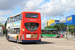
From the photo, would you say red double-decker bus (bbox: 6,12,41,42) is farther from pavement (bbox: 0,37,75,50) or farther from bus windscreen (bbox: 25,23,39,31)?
pavement (bbox: 0,37,75,50)

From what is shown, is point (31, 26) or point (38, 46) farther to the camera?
point (31, 26)

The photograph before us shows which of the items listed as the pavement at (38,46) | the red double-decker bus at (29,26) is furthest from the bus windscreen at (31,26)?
the pavement at (38,46)

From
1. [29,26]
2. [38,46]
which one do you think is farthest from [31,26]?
[38,46]

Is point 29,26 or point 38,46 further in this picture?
point 29,26

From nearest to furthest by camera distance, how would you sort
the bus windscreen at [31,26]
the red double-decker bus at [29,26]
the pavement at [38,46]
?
1. the pavement at [38,46]
2. the red double-decker bus at [29,26]
3. the bus windscreen at [31,26]

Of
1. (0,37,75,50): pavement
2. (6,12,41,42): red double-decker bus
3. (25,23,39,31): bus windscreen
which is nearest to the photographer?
(0,37,75,50): pavement

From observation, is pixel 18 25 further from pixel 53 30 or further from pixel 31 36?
pixel 53 30

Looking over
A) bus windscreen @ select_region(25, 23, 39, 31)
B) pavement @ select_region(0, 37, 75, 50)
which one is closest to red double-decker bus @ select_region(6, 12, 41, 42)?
bus windscreen @ select_region(25, 23, 39, 31)

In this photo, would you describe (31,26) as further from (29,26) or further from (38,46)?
(38,46)

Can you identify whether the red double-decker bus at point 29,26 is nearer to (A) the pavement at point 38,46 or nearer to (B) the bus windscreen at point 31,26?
(B) the bus windscreen at point 31,26

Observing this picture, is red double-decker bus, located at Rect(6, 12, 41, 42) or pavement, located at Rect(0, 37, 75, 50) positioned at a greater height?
red double-decker bus, located at Rect(6, 12, 41, 42)

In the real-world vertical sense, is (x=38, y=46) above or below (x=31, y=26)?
below

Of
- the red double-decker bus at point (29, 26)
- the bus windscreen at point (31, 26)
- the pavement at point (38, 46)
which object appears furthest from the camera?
the bus windscreen at point (31, 26)

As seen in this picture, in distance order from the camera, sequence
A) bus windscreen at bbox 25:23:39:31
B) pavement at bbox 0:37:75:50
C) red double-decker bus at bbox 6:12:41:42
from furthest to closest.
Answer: bus windscreen at bbox 25:23:39:31 → red double-decker bus at bbox 6:12:41:42 → pavement at bbox 0:37:75:50
